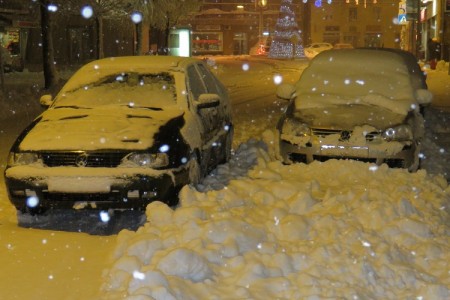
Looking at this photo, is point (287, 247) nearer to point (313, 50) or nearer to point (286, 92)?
point (286, 92)

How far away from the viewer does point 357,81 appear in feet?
29.6

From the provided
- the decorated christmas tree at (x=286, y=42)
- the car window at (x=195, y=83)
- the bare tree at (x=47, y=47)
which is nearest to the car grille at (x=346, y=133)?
the car window at (x=195, y=83)

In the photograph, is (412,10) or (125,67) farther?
(412,10)

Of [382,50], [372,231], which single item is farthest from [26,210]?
[382,50]

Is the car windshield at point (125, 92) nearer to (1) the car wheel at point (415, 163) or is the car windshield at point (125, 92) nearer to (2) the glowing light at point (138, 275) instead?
(1) the car wheel at point (415, 163)

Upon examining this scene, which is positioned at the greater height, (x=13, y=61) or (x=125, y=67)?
(x=125, y=67)

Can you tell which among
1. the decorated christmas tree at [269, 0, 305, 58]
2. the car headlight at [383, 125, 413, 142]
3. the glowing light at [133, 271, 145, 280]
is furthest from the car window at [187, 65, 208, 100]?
the decorated christmas tree at [269, 0, 305, 58]

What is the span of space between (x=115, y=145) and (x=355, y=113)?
343 cm

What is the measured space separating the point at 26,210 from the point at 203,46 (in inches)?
2834

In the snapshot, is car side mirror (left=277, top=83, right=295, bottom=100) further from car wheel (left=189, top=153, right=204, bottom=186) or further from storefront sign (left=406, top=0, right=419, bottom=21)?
storefront sign (left=406, top=0, right=419, bottom=21)

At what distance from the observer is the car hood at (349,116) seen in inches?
305

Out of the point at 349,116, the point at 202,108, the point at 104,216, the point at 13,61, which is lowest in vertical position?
the point at 104,216

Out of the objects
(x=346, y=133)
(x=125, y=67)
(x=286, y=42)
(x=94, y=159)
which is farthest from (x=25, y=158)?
(x=286, y=42)

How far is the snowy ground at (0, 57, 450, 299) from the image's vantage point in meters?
4.21
